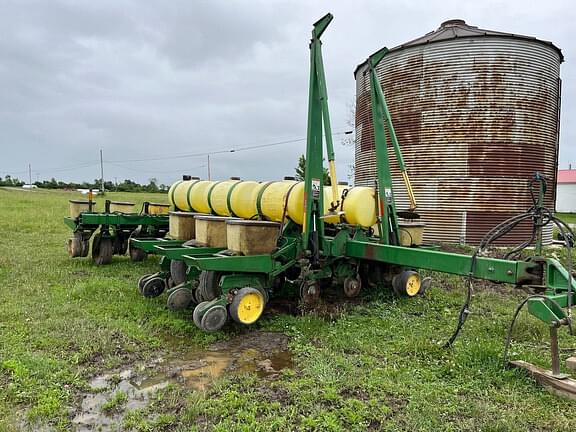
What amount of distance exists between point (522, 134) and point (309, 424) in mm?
11600

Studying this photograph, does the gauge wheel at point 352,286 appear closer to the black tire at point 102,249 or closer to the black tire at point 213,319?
the black tire at point 213,319

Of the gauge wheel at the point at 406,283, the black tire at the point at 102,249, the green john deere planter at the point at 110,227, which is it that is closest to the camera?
the gauge wheel at the point at 406,283

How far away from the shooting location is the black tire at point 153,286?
6848 mm

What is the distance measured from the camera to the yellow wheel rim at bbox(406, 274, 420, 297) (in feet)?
22.5

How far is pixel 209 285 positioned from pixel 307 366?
1.78 m

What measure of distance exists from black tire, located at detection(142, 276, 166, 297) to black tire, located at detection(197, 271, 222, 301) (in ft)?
4.64

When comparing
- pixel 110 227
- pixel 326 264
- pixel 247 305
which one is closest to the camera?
pixel 247 305

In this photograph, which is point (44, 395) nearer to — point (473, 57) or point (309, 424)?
point (309, 424)

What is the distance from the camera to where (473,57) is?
12484mm

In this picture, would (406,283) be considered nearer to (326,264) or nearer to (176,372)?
(326,264)

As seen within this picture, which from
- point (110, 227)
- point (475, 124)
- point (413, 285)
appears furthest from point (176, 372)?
point (475, 124)

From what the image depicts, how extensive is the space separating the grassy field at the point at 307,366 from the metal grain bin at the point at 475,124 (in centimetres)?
562

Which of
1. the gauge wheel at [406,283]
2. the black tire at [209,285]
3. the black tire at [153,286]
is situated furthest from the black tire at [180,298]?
the gauge wheel at [406,283]

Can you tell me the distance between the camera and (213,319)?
5.15 m
